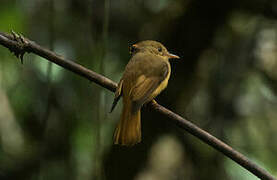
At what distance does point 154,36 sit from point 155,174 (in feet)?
3.53

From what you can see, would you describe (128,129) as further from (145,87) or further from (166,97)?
(166,97)

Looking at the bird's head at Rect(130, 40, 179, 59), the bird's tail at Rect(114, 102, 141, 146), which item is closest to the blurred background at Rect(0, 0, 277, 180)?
the bird's head at Rect(130, 40, 179, 59)

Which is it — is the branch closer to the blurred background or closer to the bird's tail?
the bird's tail

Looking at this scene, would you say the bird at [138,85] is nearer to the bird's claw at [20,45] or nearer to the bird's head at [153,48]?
the bird's head at [153,48]

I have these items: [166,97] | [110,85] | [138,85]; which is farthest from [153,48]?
[110,85]

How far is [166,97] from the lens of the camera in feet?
13.1

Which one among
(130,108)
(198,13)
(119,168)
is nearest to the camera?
(130,108)

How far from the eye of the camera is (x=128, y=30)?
438 cm

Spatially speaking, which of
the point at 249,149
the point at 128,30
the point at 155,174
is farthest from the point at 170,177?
the point at 128,30

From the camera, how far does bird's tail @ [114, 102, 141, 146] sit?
247 cm

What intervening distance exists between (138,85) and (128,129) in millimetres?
441

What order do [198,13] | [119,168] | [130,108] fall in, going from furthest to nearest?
[198,13], [119,168], [130,108]

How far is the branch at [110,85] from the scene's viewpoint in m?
1.80

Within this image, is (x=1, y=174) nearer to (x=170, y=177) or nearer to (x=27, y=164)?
(x=27, y=164)
